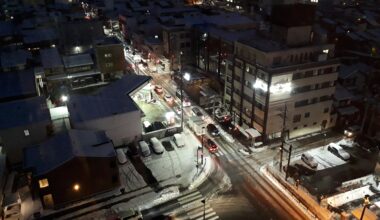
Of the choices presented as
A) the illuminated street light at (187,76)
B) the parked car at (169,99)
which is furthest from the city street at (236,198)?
the illuminated street light at (187,76)

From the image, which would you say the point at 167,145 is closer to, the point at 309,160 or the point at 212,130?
the point at 212,130

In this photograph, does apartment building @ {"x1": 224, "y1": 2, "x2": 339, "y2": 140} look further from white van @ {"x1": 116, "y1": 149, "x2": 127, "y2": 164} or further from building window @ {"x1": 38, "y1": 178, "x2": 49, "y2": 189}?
building window @ {"x1": 38, "y1": 178, "x2": 49, "y2": 189}

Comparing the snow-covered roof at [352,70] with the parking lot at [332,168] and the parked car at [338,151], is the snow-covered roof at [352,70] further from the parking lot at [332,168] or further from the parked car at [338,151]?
the parked car at [338,151]

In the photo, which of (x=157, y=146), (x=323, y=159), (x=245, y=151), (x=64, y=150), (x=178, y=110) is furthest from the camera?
(x=178, y=110)

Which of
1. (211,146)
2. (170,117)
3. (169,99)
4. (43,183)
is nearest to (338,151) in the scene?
(211,146)

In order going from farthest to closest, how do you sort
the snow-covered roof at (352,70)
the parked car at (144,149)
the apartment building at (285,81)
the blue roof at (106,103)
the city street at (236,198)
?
1. the snow-covered roof at (352,70)
2. the blue roof at (106,103)
3. the apartment building at (285,81)
4. the parked car at (144,149)
5. the city street at (236,198)
